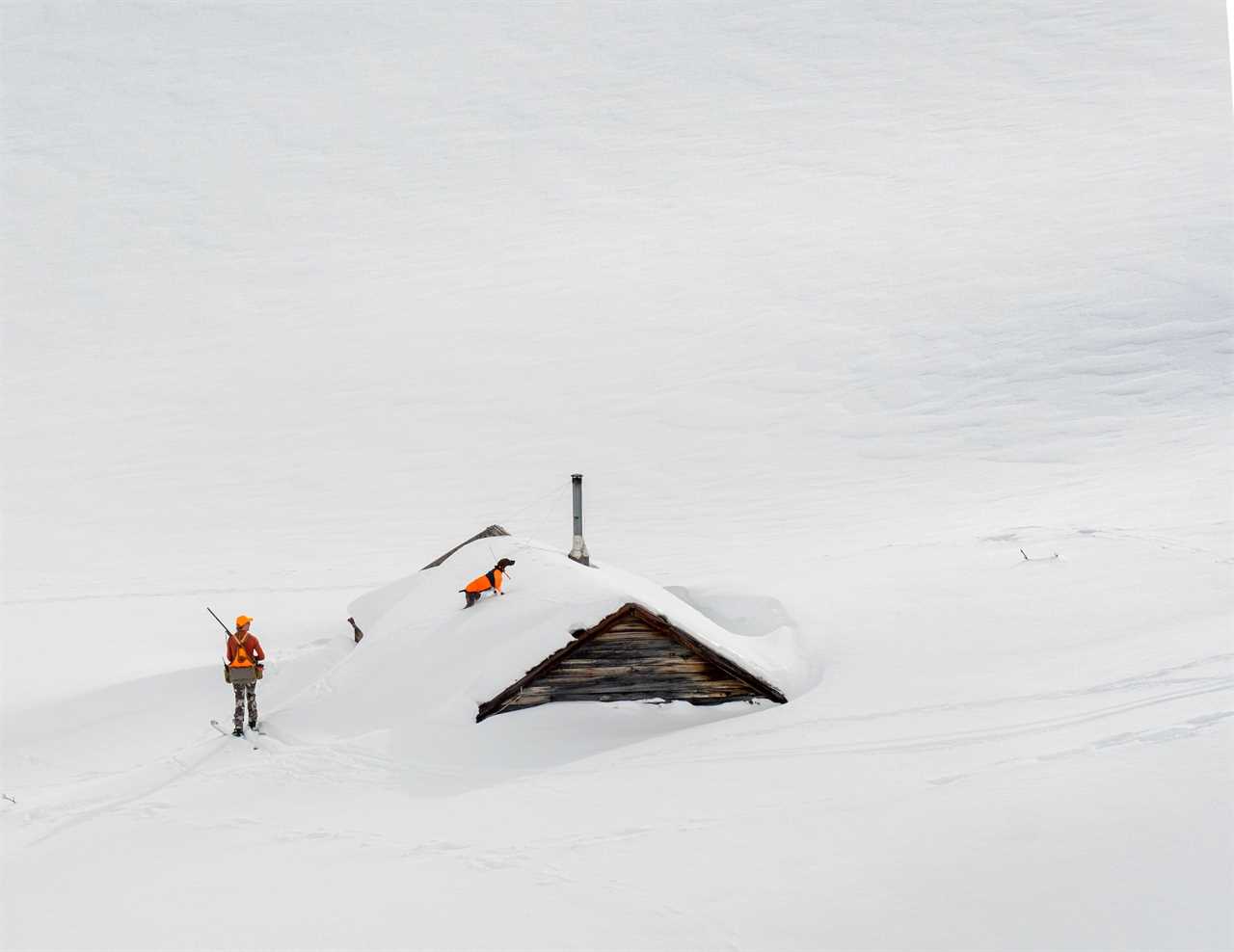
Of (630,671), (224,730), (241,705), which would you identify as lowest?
(224,730)

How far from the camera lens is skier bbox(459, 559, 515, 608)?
14.5 m

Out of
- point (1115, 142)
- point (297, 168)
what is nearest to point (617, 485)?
point (1115, 142)

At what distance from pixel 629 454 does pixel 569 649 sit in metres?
18.6

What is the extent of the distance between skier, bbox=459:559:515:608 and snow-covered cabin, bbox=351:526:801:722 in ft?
0.34

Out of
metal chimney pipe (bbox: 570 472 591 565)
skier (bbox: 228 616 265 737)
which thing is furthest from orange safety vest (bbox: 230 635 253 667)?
metal chimney pipe (bbox: 570 472 591 565)

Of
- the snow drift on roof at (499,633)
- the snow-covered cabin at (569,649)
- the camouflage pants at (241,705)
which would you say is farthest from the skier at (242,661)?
the snow-covered cabin at (569,649)

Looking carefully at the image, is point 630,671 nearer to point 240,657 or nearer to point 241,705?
point 240,657

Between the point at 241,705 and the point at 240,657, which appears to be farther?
the point at 241,705

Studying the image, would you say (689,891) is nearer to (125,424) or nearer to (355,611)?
(355,611)

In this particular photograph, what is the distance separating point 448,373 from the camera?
123 ft

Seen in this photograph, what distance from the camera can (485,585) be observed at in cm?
1452

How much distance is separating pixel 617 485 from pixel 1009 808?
19.9 meters

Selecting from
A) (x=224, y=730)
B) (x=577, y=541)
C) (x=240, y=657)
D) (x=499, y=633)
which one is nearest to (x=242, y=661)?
(x=240, y=657)

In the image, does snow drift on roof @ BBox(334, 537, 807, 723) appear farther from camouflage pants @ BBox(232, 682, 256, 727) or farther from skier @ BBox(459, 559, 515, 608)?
camouflage pants @ BBox(232, 682, 256, 727)
